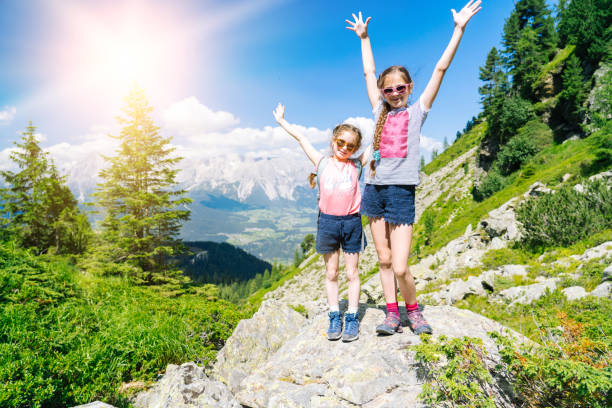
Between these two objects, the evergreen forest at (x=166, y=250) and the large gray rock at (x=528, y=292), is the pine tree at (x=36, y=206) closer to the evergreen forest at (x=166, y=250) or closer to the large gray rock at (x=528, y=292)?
the evergreen forest at (x=166, y=250)

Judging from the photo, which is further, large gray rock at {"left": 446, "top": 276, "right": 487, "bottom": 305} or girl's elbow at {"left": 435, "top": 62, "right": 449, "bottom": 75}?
large gray rock at {"left": 446, "top": 276, "right": 487, "bottom": 305}

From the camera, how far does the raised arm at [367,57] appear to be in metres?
3.88

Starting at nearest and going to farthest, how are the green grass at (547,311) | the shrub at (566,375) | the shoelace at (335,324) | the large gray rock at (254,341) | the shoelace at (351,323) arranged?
the shrub at (566,375), the shoelace at (351,323), the shoelace at (335,324), the green grass at (547,311), the large gray rock at (254,341)

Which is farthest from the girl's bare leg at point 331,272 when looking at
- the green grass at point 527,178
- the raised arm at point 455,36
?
the green grass at point 527,178

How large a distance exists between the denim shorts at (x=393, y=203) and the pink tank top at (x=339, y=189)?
265 mm

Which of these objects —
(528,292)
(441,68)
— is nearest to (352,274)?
(441,68)

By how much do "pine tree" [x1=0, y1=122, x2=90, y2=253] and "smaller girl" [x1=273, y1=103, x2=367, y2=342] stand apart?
22.5 meters

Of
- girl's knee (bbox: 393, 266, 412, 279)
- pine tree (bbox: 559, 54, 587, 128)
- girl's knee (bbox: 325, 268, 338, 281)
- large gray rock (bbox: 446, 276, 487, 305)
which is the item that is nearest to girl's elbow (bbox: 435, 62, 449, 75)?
girl's knee (bbox: 393, 266, 412, 279)

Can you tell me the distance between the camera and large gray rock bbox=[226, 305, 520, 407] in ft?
9.76

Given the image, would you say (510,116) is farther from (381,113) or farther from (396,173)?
(396,173)

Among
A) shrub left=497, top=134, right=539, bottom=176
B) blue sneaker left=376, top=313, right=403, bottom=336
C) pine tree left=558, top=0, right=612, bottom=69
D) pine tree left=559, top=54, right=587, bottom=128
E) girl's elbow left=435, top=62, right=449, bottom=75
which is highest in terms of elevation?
pine tree left=558, top=0, right=612, bottom=69

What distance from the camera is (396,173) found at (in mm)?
3436

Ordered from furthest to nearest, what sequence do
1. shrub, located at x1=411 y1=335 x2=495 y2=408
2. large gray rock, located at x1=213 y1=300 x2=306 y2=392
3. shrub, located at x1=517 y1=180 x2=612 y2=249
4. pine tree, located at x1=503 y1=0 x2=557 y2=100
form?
pine tree, located at x1=503 y1=0 x2=557 y2=100, shrub, located at x1=517 y1=180 x2=612 y2=249, large gray rock, located at x1=213 y1=300 x2=306 y2=392, shrub, located at x1=411 y1=335 x2=495 y2=408

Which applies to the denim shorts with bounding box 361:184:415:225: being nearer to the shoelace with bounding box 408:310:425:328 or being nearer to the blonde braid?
the blonde braid
